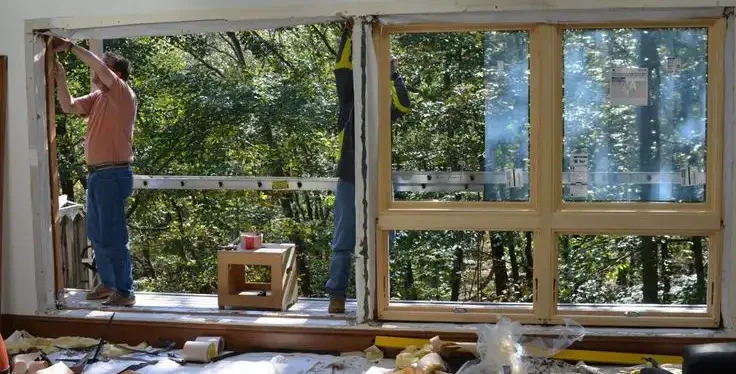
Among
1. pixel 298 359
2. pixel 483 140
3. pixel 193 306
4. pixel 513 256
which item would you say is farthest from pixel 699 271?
pixel 193 306

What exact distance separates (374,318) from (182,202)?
14.5 ft

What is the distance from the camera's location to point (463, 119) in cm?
442

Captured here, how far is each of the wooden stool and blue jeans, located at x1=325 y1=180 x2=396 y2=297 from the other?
0.32 metres

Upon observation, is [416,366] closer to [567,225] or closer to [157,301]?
[567,225]

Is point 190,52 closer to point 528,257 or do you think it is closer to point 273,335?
point 273,335

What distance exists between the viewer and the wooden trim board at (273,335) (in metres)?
4.09

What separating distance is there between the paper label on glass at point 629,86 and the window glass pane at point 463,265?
989 millimetres

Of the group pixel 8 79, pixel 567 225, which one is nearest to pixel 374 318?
pixel 567 225

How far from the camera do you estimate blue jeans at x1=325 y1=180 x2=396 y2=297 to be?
4.49 metres

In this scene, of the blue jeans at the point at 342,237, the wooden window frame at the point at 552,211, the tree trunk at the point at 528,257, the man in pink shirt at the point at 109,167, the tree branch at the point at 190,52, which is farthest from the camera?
the tree branch at the point at 190,52

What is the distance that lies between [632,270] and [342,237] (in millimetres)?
1739

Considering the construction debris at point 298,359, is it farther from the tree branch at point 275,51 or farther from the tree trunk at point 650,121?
the tree branch at point 275,51

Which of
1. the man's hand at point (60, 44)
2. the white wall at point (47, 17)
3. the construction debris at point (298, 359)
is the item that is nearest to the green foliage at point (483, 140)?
the white wall at point (47, 17)

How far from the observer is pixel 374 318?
4.39 m
